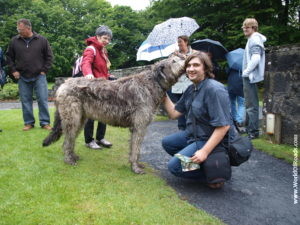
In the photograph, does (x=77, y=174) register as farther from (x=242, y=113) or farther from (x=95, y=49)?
(x=242, y=113)

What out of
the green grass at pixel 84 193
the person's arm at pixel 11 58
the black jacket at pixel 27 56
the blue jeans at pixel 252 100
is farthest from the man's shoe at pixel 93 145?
the blue jeans at pixel 252 100

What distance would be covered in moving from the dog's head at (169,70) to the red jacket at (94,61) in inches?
52.0

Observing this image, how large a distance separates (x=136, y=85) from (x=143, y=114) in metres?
0.49

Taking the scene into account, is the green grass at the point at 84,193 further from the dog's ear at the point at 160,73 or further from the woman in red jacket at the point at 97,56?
the dog's ear at the point at 160,73

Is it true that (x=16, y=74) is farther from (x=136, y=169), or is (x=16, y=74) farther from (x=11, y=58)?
(x=136, y=169)

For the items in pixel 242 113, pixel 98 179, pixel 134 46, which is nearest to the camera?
pixel 98 179

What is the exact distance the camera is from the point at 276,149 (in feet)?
18.7

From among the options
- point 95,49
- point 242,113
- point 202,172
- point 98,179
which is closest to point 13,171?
point 98,179

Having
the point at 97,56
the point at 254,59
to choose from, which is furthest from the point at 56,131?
the point at 254,59

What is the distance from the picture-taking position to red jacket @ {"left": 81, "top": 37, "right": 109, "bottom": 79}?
5086 mm

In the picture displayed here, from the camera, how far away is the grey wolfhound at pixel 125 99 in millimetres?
4527

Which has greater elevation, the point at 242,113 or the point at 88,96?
the point at 88,96

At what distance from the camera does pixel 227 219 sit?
3.13 m

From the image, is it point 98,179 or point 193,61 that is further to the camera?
point 98,179
